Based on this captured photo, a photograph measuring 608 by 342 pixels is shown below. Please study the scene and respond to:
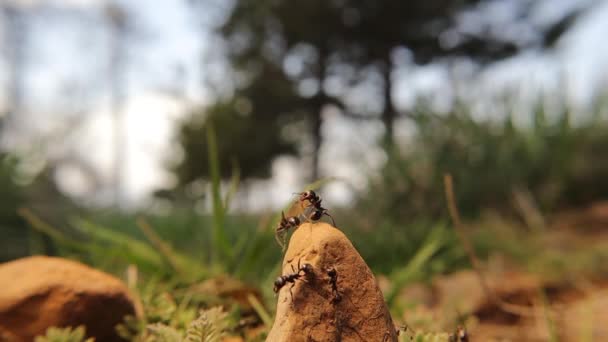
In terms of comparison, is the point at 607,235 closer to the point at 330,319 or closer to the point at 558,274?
the point at 558,274

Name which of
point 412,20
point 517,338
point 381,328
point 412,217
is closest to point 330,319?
point 381,328

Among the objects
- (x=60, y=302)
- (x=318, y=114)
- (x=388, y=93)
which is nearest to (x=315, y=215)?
(x=60, y=302)

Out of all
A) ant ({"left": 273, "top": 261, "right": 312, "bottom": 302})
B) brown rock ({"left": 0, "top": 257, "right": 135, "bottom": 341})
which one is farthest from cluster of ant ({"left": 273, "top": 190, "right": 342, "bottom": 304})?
brown rock ({"left": 0, "top": 257, "right": 135, "bottom": 341})

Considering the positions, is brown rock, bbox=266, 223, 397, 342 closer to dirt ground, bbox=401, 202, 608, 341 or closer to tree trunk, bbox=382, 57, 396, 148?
dirt ground, bbox=401, 202, 608, 341

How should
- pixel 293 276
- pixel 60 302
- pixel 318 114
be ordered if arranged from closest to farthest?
pixel 293 276 → pixel 60 302 → pixel 318 114

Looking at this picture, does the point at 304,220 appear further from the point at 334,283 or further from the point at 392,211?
the point at 392,211

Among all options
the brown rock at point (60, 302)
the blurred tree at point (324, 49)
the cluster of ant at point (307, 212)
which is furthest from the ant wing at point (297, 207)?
the blurred tree at point (324, 49)
